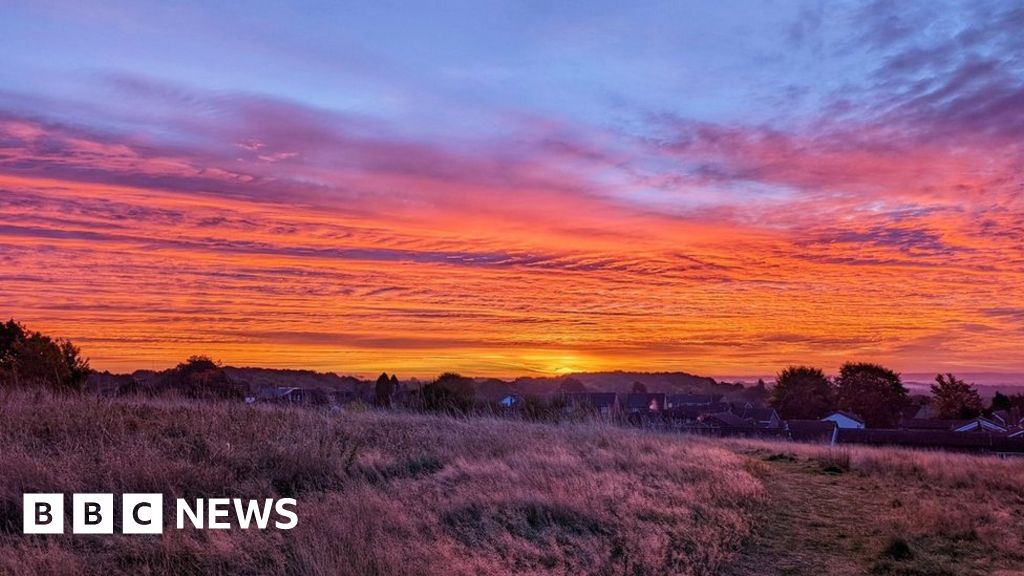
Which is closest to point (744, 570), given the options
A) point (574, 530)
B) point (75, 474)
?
point (574, 530)

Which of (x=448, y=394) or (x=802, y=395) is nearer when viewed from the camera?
(x=448, y=394)

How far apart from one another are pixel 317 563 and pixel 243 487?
373 centimetres

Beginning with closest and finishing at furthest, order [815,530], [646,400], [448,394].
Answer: [815,530], [448,394], [646,400]

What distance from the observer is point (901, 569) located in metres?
9.55

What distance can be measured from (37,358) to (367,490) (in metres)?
20.8

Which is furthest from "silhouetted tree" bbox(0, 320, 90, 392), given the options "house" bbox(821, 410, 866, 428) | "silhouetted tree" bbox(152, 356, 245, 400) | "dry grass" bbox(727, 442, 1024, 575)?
"house" bbox(821, 410, 866, 428)

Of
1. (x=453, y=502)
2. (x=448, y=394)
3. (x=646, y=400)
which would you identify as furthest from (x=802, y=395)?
(x=453, y=502)

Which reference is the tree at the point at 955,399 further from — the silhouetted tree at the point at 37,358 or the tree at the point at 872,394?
the silhouetted tree at the point at 37,358

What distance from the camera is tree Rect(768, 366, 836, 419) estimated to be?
64.9 m

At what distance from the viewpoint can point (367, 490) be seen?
9.97m

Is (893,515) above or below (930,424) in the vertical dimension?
above

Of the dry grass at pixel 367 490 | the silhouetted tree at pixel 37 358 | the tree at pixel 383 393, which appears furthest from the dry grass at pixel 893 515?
the silhouetted tree at pixel 37 358

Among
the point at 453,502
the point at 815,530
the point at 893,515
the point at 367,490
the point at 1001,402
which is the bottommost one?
the point at 1001,402

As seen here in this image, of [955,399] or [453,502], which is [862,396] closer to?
[955,399]
